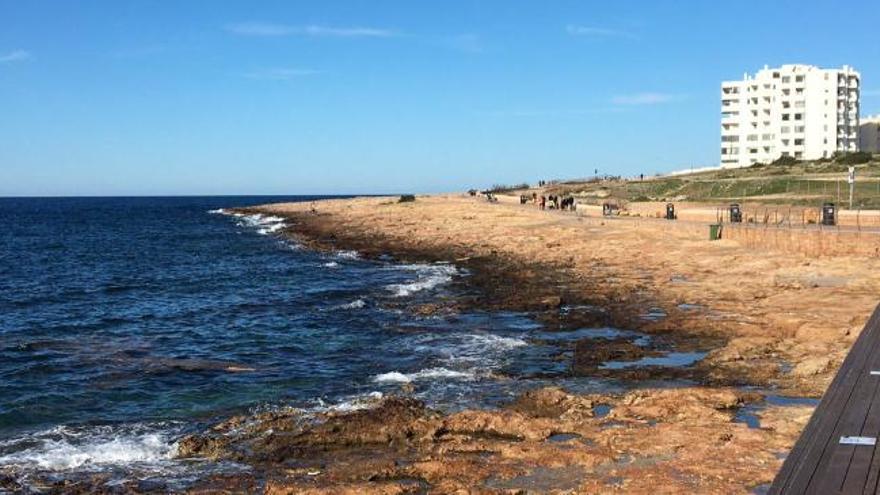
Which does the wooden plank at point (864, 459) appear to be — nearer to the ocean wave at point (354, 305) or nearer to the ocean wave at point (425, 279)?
the ocean wave at point (354, 305)

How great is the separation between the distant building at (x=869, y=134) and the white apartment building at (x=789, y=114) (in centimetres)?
1069

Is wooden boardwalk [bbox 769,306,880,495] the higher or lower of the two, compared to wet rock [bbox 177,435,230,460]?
higher

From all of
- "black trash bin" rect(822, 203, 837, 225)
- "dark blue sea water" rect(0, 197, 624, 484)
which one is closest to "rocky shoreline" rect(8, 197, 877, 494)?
"dark blue sea water" rect(0, 197, 624, 484)

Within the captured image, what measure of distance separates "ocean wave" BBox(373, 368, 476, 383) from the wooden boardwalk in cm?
857

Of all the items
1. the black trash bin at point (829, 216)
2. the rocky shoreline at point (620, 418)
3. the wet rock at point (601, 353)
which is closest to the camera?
the rocky shoreline at point (620, 418)

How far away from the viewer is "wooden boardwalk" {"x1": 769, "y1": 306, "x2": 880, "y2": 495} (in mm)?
9445

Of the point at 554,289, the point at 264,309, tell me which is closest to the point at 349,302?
the point at 264,309

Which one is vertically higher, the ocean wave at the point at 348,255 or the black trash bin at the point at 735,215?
the black trash bin at the point at 735,215

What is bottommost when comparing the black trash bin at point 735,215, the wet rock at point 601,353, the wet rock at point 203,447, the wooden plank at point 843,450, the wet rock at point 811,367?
the wet rock at point 203,447

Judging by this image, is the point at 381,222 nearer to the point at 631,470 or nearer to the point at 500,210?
the point at 500,210

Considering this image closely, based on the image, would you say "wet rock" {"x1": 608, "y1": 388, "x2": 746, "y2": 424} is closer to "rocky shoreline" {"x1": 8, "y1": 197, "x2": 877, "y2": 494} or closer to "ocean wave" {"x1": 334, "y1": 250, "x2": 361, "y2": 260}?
"rocky shoreline" {"x1": 8, "y1": 197, "x2": 877, "y2": 494}

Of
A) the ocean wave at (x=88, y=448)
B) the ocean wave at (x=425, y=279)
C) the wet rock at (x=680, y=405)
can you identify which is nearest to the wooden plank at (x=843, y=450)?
the wet rock at (x=680, y=405)

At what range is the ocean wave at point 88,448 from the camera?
1392 centimetres

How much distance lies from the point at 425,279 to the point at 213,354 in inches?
689
